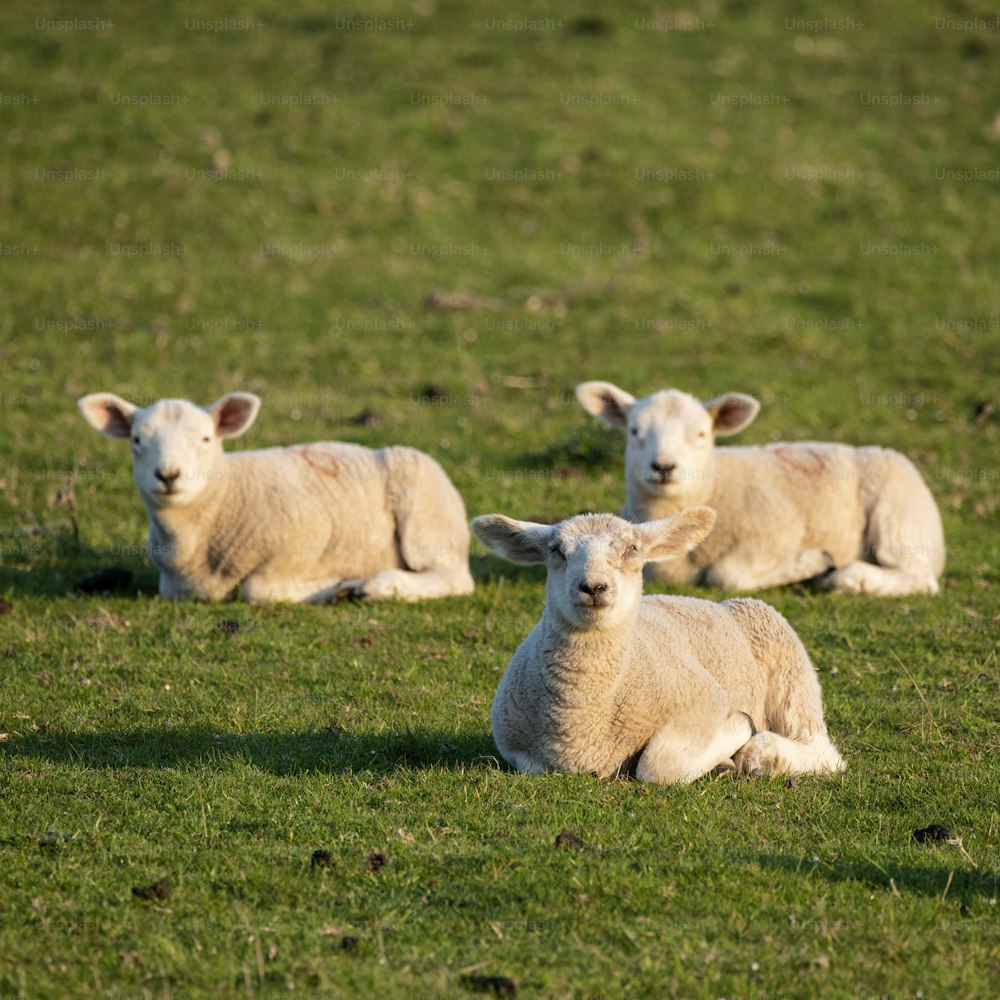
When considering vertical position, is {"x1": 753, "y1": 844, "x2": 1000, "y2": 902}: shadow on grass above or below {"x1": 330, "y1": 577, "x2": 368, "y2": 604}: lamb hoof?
above

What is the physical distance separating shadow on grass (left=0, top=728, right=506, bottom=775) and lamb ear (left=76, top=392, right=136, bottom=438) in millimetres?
3871

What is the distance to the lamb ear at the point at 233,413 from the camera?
11.8 metres

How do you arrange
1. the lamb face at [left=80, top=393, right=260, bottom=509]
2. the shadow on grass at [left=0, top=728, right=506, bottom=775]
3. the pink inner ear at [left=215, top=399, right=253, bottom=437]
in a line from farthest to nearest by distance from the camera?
the pink inner ear at [left=215, top=399, right=253, bottom=437] → the lamb face at [left=80, top=393, right=260, bottom=509] → the shadow on grass at [left=0, top=728, right=506, bottom=775]

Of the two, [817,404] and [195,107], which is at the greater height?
[195,107]

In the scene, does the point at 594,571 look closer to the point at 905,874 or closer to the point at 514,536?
the point at 514,536

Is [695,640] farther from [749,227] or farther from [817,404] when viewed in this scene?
[749,227]

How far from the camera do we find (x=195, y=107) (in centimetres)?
2302

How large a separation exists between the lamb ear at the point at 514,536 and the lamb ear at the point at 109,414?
15.9 ft

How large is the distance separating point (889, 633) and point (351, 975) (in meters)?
6.11

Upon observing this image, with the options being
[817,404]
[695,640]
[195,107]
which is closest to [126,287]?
[195,107]

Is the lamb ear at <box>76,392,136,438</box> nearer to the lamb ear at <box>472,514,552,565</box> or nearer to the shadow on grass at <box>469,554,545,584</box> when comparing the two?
the shadow on grass at <box>469,554,545,584</box>

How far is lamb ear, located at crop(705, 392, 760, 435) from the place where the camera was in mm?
12258

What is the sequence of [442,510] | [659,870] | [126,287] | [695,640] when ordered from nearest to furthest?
1. [659,870]
2. [695,640]
3. [442,510]
4. [126,287]

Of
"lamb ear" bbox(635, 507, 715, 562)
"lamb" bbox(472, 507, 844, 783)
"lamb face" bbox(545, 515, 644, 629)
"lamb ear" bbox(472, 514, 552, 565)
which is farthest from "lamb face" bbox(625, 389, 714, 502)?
"lamb face" bbox(545, 515, 644, 629)
